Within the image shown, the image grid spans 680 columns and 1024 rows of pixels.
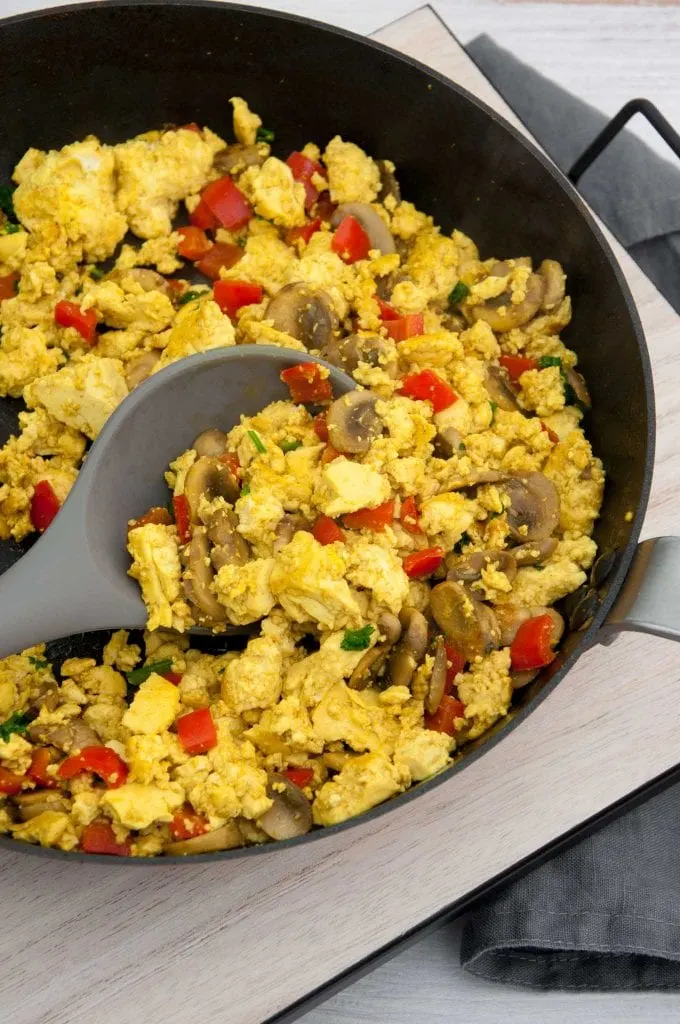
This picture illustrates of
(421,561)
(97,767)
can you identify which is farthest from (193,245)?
(97,767)

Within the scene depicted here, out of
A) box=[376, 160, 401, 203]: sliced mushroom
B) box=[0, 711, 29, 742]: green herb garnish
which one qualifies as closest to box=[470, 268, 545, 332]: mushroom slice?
box=[376, 160, 401, 203]: sliced mushroom

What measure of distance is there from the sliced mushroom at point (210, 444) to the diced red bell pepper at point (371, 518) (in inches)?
12.8

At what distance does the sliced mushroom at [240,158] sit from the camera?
2463mm

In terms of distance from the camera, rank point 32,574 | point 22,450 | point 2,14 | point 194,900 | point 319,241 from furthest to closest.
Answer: point 2,14
point 319,241
point 22,450
point 194,900
point 32,574

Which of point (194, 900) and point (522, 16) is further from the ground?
point (522, 16)

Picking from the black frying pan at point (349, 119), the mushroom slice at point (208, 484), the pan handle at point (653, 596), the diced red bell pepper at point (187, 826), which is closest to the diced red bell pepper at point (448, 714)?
the black frying pan at point (349, 119)

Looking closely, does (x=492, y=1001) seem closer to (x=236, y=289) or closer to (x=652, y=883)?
(x=652, y=883)

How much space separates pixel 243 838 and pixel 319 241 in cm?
139

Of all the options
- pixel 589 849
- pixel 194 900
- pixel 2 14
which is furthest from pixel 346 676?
pixel 2 14

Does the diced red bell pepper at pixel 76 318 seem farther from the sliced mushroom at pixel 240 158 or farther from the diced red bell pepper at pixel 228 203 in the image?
the sliced mushroom at pixel 240 158

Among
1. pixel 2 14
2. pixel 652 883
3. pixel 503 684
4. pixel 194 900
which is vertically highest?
pixel 2 14

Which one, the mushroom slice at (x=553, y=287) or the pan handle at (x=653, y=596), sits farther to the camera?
the mushroom slice at (x=553, y=287)

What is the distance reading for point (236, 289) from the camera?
2.30 m

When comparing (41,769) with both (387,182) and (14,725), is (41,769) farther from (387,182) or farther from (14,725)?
(387,182)
